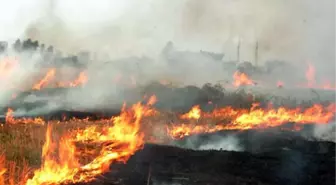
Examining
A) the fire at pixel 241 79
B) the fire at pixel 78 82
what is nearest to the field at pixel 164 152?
the fire at pixel 78 82

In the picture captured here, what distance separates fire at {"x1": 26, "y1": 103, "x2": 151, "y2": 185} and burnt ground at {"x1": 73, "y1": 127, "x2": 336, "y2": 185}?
51 cm

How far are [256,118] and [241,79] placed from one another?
17751 mm

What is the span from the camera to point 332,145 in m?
18.3

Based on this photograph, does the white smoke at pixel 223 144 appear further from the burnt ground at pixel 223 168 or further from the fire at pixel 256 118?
the burnt ground at pixel 223 168

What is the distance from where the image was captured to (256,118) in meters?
25.7

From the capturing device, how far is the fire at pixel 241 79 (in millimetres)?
42062

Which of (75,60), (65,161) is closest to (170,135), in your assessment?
(65,161)

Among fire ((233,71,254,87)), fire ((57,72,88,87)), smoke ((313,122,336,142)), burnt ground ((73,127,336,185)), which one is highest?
fire ((233,71,254,87))

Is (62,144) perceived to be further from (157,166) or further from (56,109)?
(56,109)

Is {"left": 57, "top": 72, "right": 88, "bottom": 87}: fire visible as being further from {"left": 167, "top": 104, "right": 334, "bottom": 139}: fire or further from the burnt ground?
the burnt ground

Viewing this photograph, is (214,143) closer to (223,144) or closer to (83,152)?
(223,144)

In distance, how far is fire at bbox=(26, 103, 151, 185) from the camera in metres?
Result: 12.3

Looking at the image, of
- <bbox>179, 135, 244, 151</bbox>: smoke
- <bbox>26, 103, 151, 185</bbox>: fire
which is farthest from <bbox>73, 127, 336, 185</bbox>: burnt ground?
<bbox>179, 135, 244, 151</bbox>: smoke

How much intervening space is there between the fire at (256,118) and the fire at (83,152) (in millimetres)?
3265
